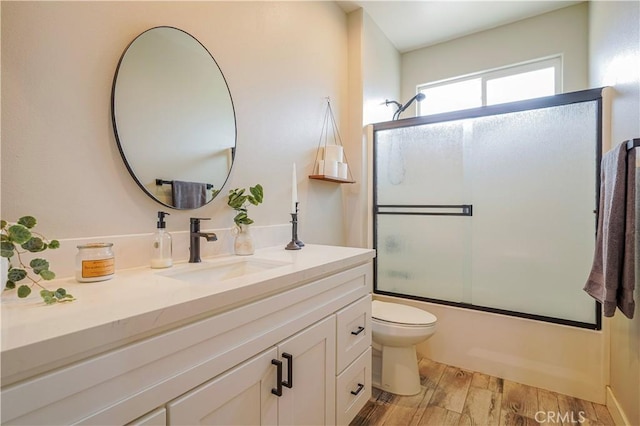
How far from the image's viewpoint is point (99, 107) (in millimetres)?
1030

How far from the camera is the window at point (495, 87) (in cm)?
264

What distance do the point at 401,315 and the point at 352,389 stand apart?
646 mm

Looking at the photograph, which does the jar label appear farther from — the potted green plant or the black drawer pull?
the black drawer pull

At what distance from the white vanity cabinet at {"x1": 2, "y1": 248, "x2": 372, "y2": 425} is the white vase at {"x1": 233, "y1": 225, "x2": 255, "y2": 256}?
1.46 feet

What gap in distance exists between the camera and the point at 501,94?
9.39ft

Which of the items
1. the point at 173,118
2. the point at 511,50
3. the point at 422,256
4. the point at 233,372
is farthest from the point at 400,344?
the point at 511,50

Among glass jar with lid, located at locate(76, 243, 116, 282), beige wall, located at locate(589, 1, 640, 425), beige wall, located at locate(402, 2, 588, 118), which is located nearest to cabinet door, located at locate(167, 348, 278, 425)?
glass jar with lid, located at locate(76, 243, 116, 282)

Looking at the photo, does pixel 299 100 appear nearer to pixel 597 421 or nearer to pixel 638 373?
pixel 638 373

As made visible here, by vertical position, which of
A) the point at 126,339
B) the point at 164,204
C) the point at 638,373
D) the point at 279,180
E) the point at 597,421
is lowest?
the point at 597,421

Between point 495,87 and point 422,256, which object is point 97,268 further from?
point 495,87

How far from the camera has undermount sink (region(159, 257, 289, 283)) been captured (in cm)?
113

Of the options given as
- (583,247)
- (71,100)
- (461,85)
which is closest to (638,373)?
(583,247)

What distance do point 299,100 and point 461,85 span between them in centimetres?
199

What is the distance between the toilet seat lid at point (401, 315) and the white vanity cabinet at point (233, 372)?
0.45m
